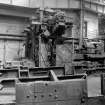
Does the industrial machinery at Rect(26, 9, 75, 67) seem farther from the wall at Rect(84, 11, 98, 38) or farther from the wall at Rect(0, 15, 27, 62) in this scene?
the wall at Rect(84, 11, 98, 38)

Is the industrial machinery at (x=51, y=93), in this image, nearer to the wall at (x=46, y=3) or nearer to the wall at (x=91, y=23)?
the wall at (x=46, y=3)

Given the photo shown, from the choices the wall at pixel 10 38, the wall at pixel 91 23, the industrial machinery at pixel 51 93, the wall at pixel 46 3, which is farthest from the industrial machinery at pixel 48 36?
the wall at pixel 91 23

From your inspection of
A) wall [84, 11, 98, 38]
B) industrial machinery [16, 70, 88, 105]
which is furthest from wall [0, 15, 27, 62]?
industrial machinery [16, 70, 88, 105]

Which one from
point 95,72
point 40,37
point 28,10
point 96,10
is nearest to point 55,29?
point 40,37

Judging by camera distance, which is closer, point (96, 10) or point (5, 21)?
point (5, 21)

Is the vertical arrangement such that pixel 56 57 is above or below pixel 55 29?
below

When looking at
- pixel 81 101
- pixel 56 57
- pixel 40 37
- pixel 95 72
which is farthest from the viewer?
pixel 95 72

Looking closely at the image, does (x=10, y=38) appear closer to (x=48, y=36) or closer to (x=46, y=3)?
(x=46, y=3)

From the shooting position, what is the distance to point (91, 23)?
867 inches

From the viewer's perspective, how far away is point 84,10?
67.0 feet

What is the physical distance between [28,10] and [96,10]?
775cm

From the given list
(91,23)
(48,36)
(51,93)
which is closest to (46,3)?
(91,23)

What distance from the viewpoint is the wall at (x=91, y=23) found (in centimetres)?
2148

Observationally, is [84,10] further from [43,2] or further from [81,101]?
[81,101]
